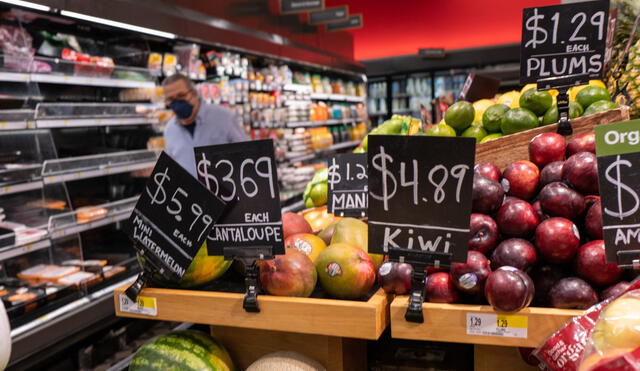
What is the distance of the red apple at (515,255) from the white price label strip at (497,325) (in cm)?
12

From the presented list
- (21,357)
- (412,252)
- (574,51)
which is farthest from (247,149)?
(21,357)

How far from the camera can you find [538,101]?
1.79 meters

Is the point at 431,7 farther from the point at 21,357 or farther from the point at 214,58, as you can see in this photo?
the point at 21,357

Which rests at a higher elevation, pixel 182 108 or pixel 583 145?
pixel 182 108

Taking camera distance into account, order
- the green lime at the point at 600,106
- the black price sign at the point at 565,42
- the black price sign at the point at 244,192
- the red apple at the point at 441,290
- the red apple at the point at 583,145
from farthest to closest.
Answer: the green lime at the point at 600,106
the black price sign at the point at 565,42
the red apple at the point at 583,145
the black price sign at the point at 244,192
the red apple at the point at 441,290

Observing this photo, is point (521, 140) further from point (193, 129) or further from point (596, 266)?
point (193, 129)

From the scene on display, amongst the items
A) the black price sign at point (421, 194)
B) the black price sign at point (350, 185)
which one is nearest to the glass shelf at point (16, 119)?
the black price sign at point (350, 185)

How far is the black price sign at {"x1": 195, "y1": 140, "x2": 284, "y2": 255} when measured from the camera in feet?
3.98

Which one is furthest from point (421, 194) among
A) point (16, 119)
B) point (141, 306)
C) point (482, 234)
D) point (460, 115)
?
point (16, 119)

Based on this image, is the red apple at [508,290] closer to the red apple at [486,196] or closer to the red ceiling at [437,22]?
the red apple at [486,196]

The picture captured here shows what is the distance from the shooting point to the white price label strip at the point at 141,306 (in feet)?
4.36

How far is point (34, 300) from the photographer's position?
2.95 metres

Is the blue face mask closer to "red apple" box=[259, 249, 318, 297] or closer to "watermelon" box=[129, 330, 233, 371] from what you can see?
"watermelon" box=[129, 330, 233, 371]

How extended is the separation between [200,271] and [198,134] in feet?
8.96
